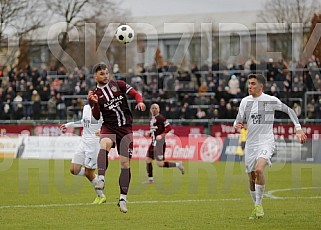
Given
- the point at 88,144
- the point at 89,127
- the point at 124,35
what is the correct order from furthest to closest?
the point at 89,127 → the point at 88,144 → the point at 124,35

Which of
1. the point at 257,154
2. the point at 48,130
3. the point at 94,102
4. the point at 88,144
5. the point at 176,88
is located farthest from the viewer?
the point at 48,130

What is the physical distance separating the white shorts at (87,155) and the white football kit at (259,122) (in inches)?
175

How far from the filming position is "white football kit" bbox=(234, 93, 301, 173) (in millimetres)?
14273

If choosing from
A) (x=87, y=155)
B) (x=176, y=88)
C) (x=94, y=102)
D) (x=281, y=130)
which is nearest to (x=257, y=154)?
(x=94, y=102)

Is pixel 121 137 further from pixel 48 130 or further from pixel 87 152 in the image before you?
pixel 48 130

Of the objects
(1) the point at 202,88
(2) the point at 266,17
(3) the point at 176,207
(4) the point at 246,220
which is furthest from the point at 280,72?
(4) the point at 246,220

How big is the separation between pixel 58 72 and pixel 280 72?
39.7 ft

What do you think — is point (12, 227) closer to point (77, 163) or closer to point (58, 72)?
point (77, 163)

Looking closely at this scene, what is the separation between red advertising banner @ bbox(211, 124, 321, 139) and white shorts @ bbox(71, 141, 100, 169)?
14.2 metres

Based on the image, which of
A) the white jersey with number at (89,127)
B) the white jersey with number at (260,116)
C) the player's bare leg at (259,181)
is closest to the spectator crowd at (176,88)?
the white jersey with number at (89,127)

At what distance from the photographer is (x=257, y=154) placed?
14.3 meters

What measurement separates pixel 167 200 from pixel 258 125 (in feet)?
12.9

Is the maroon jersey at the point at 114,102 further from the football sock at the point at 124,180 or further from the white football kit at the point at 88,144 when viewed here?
the white football kit at the point at 88,144

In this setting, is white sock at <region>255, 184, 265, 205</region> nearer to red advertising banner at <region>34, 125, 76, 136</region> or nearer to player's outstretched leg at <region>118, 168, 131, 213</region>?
player's outstretched leg at <region>118, 168, 131, 213</region>
